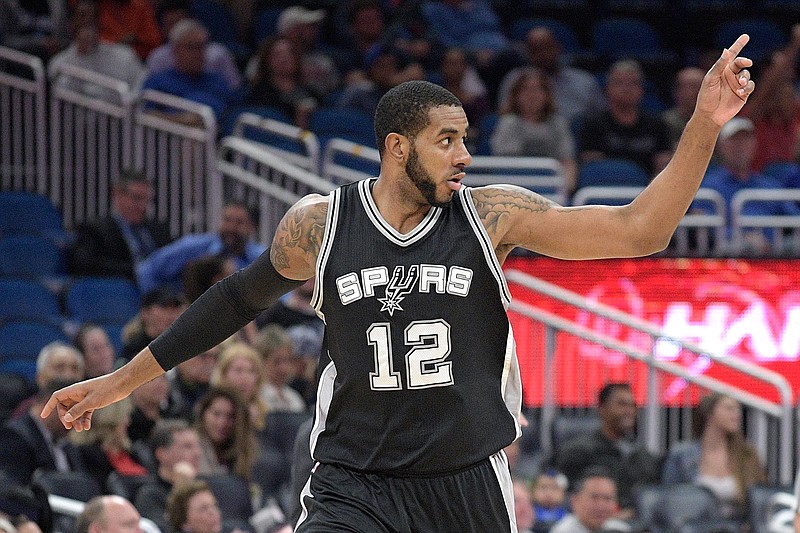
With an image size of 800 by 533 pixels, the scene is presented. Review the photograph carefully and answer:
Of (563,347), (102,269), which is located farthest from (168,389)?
(563,347)

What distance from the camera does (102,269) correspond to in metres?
11.3

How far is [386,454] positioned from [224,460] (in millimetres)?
4814

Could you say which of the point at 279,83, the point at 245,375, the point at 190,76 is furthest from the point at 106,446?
the point at 279,83

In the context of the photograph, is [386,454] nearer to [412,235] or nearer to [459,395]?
[459,395]

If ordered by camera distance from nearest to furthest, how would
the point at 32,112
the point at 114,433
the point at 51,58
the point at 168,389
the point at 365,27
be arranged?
the point at 114,433 < the point at 168,389 < the point at 32,112 < the point at 51,58 < the point at 365,27

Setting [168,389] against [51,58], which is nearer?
[168,389]

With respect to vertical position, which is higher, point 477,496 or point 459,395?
point 459,395

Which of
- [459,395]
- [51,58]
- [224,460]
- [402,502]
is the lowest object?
[224,460]

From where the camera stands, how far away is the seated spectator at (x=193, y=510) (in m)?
8.12

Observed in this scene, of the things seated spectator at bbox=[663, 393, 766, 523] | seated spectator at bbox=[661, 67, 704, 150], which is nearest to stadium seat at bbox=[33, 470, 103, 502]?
seated spectator at bbox=[663, 393, 766, 523]

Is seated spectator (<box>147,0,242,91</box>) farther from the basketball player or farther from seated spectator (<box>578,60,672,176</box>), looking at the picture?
the basketball player

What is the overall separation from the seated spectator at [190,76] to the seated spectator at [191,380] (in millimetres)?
3142

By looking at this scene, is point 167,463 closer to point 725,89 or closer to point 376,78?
point 725,89

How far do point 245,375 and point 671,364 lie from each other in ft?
10.4
